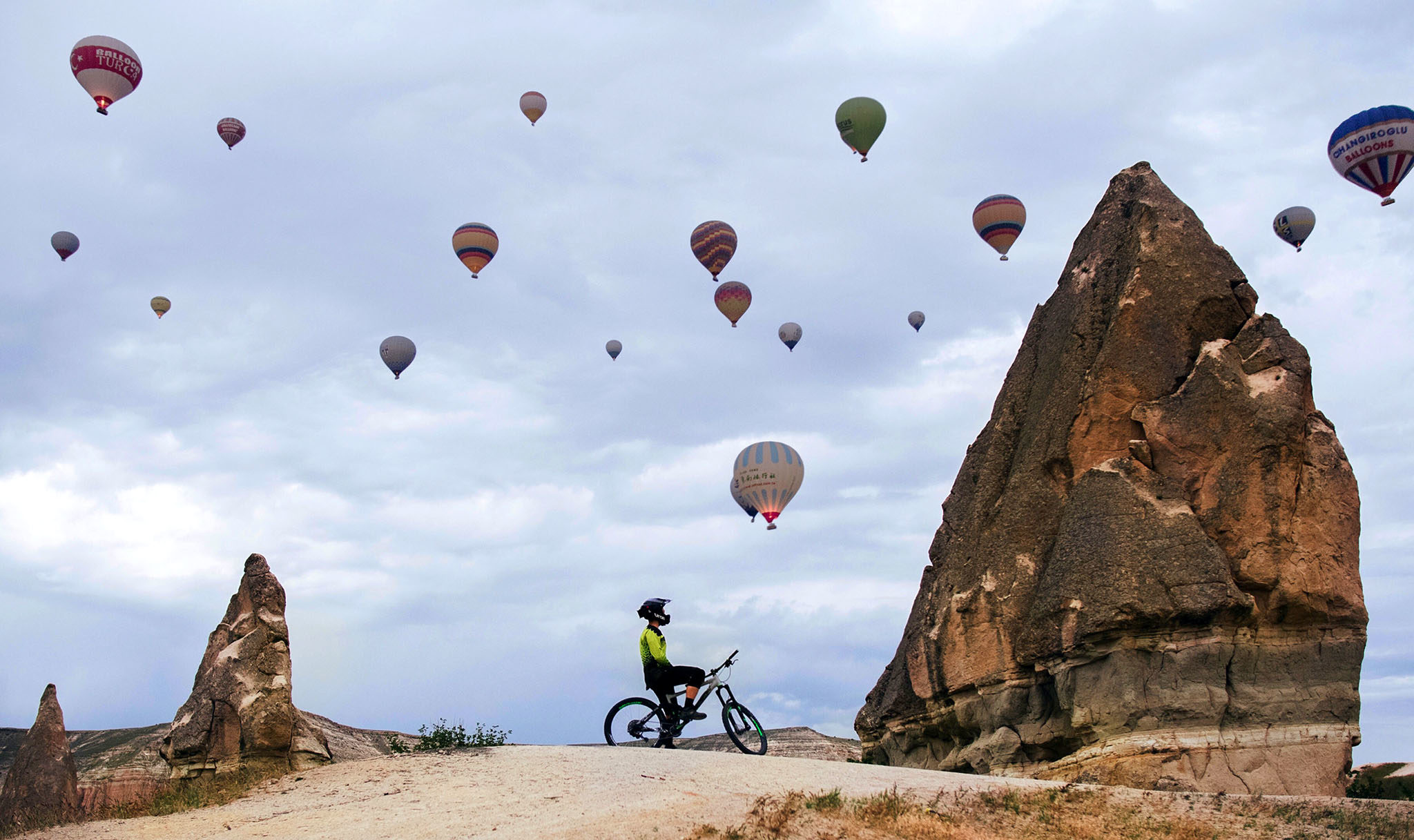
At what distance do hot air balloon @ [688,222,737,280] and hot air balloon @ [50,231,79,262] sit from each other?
106ft

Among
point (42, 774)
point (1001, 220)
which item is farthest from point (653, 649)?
point (1001, 220)

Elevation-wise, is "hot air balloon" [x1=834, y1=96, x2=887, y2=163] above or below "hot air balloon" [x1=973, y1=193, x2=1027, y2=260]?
above

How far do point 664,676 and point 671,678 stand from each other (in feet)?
0.41

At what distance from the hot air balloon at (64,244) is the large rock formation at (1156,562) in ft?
166

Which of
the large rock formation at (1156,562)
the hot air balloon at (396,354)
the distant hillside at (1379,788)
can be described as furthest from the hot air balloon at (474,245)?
the distant hillside at (1379,788)

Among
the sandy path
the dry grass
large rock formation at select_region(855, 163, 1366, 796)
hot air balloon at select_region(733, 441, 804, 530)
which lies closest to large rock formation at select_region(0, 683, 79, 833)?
the sandy path

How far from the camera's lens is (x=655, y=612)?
18641 millimetres

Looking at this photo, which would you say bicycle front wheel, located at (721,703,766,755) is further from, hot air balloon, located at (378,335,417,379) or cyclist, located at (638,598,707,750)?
hot air balloon, located at (378,335,417,379)

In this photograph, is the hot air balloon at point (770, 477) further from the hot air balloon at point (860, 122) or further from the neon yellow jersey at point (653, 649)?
the neon yellow jersey at point (653, 649)

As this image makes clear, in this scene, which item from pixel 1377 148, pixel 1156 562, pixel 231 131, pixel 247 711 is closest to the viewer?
pixel 247 711

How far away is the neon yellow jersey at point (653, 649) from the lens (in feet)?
60.3

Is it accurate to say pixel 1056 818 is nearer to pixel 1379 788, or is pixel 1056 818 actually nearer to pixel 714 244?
pixel 1379 788

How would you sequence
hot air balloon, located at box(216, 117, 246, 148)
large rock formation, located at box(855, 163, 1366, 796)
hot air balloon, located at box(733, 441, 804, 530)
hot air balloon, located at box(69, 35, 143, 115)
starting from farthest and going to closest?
hot air balloon, located at box(216, 117, 246, 148)
hot air balloon, located at box(69, 35, 143, 115)
hot air balloon, located at box(733, 441, 804, 530)
large rock formation, located at box(855, 163, 1366, 796)

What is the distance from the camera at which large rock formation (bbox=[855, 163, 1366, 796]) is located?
1911cm
